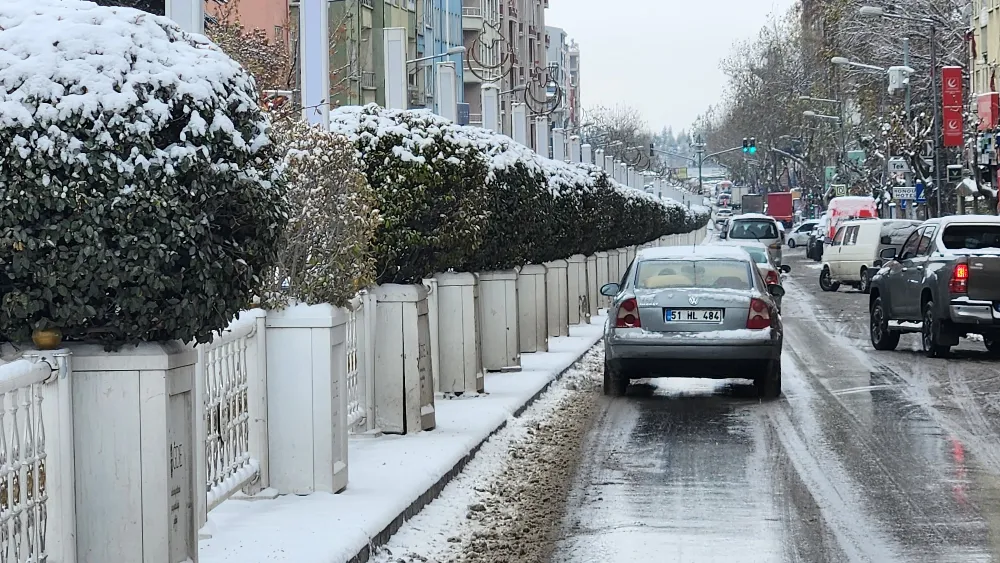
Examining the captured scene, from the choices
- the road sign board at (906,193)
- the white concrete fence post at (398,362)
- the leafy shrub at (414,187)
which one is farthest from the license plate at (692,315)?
the road sign board at (906,193)

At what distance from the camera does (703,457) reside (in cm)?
1298

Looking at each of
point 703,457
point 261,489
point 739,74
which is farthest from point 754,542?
point 739,74

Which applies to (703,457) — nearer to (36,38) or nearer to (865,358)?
(36,38)

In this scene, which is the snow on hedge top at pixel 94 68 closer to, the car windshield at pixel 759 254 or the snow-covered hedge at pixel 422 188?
the snow-covered hedge at pixel 422 188

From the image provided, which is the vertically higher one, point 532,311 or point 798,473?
point 532,311

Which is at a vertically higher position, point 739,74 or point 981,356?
point 739,74

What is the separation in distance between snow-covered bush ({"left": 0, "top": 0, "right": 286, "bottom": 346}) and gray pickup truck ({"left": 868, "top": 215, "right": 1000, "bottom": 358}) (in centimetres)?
1693

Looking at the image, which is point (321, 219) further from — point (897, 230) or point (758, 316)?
A: point (897, 230)

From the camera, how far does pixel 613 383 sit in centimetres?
1831

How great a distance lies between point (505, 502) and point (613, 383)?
766cm

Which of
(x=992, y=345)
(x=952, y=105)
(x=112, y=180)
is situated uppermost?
(x=952, y=105)

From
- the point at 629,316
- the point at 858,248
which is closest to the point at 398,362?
the point at 629,316

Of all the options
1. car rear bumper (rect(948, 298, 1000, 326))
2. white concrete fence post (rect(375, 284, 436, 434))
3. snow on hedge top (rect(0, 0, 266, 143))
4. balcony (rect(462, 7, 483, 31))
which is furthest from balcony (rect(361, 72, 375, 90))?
snow on hedge top (rect(0, 0, 266, 143))

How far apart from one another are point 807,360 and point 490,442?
33.7 ft
